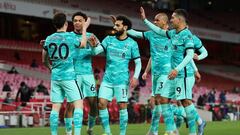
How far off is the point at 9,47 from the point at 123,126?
27.3 metres

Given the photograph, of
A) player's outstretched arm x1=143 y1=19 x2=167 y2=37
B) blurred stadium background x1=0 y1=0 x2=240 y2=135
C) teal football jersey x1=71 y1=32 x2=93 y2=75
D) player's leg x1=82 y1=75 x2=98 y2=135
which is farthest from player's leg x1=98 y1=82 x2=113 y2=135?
blurred stadium background x1=0 y1=0 x2=240 y2=135

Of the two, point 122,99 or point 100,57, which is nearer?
point 122,99

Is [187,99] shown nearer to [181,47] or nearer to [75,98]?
[181,47]

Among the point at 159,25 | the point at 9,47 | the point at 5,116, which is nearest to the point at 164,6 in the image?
the point at 9,47

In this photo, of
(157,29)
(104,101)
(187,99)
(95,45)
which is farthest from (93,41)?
(187,99)

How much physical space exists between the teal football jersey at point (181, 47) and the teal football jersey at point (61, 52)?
83.5 inches

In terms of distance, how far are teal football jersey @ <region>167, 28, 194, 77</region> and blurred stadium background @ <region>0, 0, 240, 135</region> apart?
9.93m

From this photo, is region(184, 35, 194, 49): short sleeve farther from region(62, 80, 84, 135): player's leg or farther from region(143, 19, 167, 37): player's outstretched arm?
region(62, 80, 84, 135): player's leg

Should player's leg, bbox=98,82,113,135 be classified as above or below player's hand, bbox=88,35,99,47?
below

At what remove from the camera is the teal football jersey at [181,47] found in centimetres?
1130

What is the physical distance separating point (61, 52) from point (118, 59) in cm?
190

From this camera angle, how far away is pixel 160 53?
12.7 m

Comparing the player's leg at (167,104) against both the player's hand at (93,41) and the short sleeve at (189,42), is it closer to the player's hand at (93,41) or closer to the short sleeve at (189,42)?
the short sleeve at (189,42)

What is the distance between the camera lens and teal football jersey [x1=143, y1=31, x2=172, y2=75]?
12.7 meters
